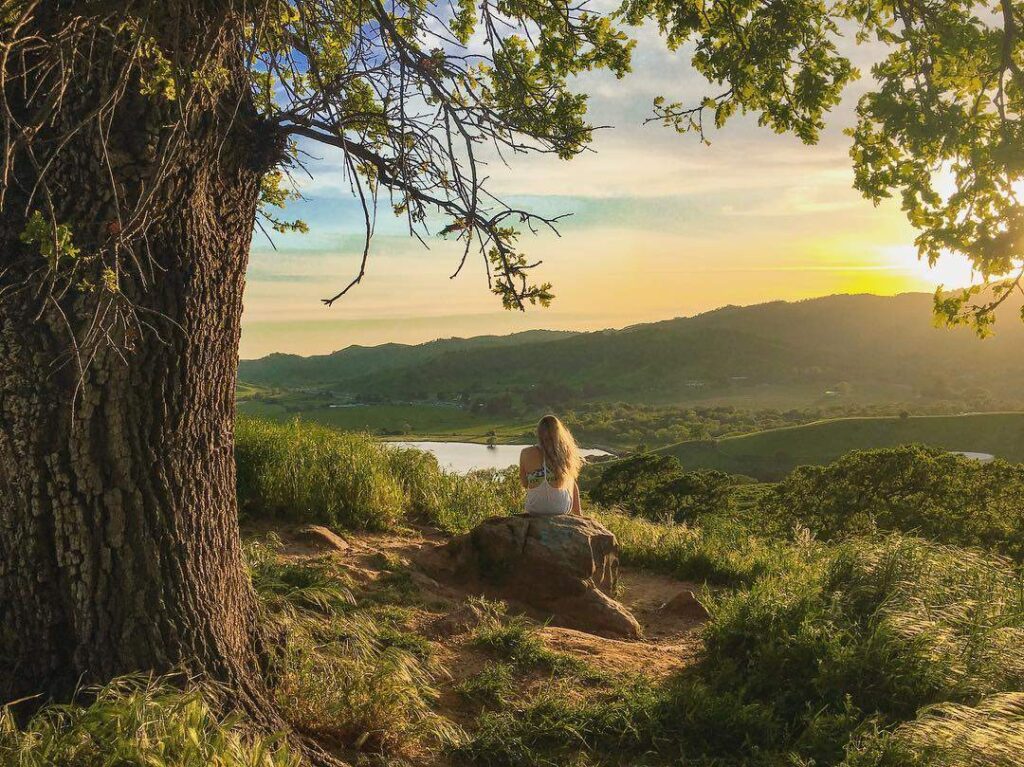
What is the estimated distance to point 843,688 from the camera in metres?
4.65

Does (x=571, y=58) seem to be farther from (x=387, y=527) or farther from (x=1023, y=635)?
(x=387, y=527)

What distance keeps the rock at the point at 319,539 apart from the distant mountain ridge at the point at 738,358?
127 meters

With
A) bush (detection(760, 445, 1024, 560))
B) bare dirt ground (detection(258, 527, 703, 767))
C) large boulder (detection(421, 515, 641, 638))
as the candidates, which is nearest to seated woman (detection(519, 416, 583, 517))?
large boulder (detection(421, 515, 641, 638))

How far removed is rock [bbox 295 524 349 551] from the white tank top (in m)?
1.92

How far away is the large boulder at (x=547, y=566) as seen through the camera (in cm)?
675

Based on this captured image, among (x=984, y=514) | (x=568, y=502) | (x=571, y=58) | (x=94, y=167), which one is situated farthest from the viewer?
(x=984, y=514)

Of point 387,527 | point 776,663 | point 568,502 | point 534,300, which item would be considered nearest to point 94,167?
point 534,300

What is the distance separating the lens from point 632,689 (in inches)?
Result: 193

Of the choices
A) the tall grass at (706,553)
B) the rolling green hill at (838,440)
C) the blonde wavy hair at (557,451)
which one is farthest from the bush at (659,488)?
the rolling green hill at (838,440)

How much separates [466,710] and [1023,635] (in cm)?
352

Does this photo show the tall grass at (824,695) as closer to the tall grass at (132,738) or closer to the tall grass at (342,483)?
the tall grass at (132,738)

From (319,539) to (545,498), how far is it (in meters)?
2.29

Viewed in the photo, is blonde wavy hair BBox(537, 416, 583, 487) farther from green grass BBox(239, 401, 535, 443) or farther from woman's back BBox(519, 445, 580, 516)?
green grass BBox(239, 401, 535, 443)

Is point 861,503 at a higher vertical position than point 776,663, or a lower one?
lower
